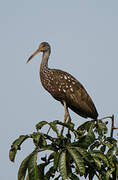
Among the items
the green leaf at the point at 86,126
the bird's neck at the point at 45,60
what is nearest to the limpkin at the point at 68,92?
the bird's neck at the point at 45,60

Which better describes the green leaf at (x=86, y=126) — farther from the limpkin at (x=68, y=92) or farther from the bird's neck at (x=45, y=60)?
the bird's neck at (x=45, y=60)

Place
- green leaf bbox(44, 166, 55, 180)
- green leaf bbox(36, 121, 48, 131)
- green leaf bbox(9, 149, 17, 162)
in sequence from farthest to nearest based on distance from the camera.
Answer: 1. green leaf bbox(36, 121, 48, 131)
2. green leaf bbox(9, 149, 17, 162)
3. green leaf bbox(44, 166, 55, 180)

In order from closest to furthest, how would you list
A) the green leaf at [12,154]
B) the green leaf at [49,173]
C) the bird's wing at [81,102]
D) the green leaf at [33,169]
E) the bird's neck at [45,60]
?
the green leaf at [33,169] → the green leaf at [49,173] → the green leaf at [12,154] → the bird's wing at [81,102] → the bird's neck at [45,60]

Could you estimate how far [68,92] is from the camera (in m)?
8.19

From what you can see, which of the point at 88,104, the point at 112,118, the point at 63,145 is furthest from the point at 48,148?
the point at 88,104

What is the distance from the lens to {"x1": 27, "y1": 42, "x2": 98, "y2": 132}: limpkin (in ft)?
26.5

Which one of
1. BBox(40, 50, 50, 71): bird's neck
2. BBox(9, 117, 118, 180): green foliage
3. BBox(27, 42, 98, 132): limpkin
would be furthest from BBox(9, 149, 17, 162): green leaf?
BBox(40, 50, 50, 71): bird's neck

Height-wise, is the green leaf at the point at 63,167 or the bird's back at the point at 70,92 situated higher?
the bird's back at the point at 70,92

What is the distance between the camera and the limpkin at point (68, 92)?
807 cm

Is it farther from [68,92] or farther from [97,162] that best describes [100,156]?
[68,92]

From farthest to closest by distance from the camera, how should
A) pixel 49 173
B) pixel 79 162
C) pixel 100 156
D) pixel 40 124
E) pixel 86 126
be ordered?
1. pixel 86 126
2. pixel 40 124
3. pixel 49 173
4. pixel 100 156
5. pixel 79 162

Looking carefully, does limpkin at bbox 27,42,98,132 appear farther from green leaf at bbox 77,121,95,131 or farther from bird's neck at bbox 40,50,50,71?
green leaf at bbox 77,121,95,131

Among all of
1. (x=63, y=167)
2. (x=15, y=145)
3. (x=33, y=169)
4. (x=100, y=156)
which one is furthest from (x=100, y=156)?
(x=15, y=145)

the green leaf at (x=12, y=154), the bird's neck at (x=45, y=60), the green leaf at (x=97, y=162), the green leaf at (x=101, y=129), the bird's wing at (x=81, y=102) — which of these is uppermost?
the bird's neck at (x=45, y=60)
